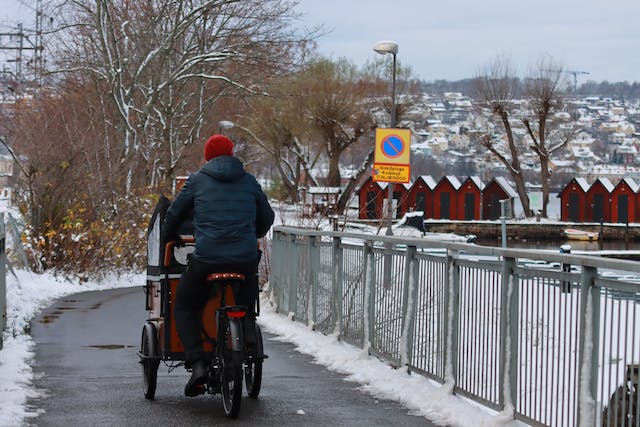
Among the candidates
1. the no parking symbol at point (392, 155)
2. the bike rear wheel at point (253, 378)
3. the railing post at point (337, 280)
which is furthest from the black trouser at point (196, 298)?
the no parking symbol at point (392, 155)

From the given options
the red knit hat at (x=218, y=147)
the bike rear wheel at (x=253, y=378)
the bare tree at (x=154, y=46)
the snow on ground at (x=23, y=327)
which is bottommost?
the snow on ground at (x=23, y=327)

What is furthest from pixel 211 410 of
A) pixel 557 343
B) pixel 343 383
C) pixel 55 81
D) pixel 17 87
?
pixel 17 87

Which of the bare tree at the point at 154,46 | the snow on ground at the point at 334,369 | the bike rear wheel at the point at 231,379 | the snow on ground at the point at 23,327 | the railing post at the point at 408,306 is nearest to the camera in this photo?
the bike rear wheel at the point at 231,379

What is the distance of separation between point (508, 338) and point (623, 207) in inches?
3520

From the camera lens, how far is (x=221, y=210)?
7836 mm

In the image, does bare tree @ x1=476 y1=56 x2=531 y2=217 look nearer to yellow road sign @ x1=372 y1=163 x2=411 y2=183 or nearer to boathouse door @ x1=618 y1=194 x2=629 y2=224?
boathouse door @ x1=618 y1=194 x2=629 y2=224

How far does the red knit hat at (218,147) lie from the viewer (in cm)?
816

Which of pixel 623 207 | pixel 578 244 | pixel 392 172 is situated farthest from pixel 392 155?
pixel 623 207

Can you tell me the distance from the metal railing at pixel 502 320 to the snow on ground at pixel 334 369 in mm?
123

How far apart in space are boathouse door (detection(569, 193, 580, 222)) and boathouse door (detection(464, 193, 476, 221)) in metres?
7.36

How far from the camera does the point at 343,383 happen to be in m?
9.68

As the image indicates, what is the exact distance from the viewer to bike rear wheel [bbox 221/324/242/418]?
296 inches

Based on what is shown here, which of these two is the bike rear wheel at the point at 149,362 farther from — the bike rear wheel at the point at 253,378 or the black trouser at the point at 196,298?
the bike rear wheel at the point at 253,378

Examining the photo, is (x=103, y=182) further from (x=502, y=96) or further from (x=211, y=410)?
(x=502, y=96)
